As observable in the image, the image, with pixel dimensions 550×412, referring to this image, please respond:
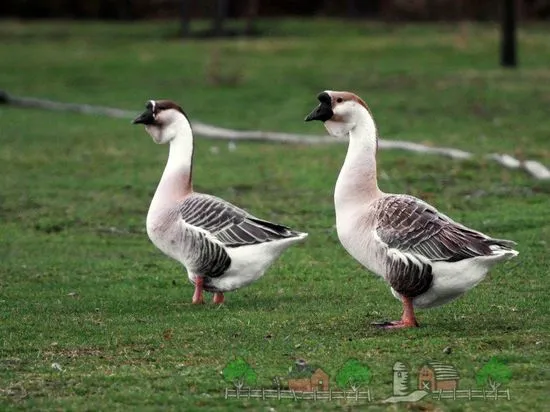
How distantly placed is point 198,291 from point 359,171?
1.77 metres

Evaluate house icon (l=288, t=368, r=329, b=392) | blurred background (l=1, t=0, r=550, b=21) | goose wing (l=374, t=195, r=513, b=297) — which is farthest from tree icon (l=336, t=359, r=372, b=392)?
blurred background (l=1, t=0, r=550, b=21)

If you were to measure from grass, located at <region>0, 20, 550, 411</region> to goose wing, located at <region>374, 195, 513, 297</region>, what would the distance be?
1.21 ft

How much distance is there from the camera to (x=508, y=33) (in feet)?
106

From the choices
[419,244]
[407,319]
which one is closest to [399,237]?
[419,244]

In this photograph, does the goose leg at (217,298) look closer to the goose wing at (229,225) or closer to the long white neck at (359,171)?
the goose wing at (229,225)

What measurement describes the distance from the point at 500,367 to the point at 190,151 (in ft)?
12.8

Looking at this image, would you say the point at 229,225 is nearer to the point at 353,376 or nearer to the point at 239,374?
the point at 239,374

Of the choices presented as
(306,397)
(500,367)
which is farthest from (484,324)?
(306,397)

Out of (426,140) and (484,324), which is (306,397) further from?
(426,140)

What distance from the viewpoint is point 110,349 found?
846 centimetres

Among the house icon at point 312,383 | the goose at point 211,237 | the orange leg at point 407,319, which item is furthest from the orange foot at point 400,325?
the house icon at point 312,383

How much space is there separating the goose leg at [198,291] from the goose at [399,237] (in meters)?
1.49

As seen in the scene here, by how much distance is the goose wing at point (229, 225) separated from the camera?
978 centimetres

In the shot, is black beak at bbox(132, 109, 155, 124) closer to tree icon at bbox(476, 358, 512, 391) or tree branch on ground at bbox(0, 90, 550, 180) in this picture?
tree icon at bbox(476, 358, 512, 391)
